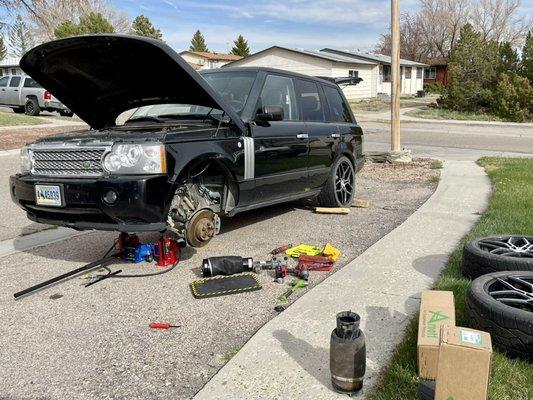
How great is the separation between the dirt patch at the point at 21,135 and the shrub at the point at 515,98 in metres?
21.1

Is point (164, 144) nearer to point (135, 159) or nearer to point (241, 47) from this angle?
point (135, 159)

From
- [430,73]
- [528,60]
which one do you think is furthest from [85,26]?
[430,73]

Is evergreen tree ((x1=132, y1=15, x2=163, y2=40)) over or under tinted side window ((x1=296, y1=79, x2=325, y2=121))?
over

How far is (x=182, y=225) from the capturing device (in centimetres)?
448

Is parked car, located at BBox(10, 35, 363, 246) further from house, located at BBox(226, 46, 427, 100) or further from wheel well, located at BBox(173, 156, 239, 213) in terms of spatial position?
house, located at BBox(226, 46, 427, 100)

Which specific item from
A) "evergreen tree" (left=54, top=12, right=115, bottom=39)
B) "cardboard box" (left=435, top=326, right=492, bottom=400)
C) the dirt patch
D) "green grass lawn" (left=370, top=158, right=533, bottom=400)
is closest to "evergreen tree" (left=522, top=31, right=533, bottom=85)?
"green grass lawn" (left=370, top=158, right=533, bottom=400)

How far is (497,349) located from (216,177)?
2936 mm

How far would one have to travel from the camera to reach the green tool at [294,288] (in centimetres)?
394

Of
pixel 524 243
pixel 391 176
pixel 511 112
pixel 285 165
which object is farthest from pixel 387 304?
pixel 511 112

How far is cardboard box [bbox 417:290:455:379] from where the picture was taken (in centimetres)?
257

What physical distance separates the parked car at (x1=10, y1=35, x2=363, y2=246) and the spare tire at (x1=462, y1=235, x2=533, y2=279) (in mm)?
2118

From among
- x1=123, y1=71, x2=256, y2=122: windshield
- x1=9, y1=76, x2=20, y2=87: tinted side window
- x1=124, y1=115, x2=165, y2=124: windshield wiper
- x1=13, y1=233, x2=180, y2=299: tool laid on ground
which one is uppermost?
x1=9, y1=76, x2=20, y2=87: tinted side window

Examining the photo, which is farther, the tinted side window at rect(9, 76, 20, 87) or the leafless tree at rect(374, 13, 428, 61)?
the leafless tree at rect(374, 13, 428, 61)

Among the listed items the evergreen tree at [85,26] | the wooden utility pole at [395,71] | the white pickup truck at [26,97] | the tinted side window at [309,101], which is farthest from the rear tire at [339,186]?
the evergreen tree at [85,26]
